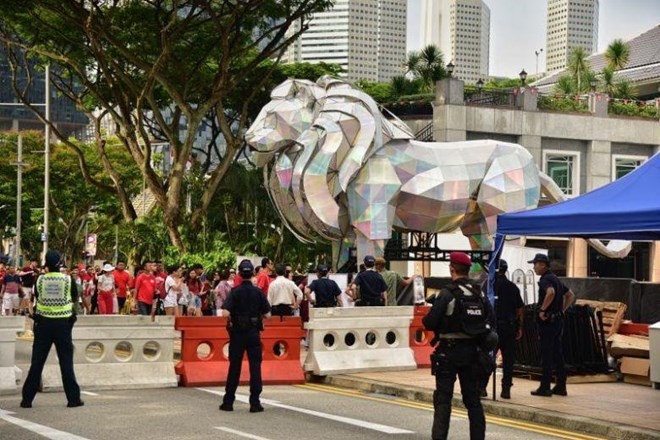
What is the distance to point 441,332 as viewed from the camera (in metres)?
10.9

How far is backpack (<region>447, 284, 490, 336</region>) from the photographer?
35.4 ft

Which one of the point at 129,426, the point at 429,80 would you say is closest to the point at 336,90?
the point at 129,426

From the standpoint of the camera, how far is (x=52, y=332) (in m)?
14.1

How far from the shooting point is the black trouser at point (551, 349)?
50.2 feet

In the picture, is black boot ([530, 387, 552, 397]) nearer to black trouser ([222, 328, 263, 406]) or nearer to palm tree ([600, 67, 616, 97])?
black trouser ([222, 328, 263, 406])

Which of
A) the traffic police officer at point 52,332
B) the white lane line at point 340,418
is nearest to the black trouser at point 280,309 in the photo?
the white lane line at point 340,418

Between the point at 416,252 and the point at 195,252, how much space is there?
378 inches

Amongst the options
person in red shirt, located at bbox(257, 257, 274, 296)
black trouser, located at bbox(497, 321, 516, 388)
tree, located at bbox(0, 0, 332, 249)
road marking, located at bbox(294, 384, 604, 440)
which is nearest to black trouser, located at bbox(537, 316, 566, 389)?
black trouser, located at bbox(497, 321, 516, 388)

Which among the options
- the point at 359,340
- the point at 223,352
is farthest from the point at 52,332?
Answer: the point at 359,340

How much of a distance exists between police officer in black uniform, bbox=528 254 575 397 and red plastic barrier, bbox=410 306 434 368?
416cm

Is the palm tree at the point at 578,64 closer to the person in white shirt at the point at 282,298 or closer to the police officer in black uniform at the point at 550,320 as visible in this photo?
the person in white shirt at the point at 282,298

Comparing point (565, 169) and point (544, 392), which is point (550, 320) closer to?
point (544, 392)

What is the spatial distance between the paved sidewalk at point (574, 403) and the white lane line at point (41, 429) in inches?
203

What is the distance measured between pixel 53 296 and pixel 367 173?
12.9m
